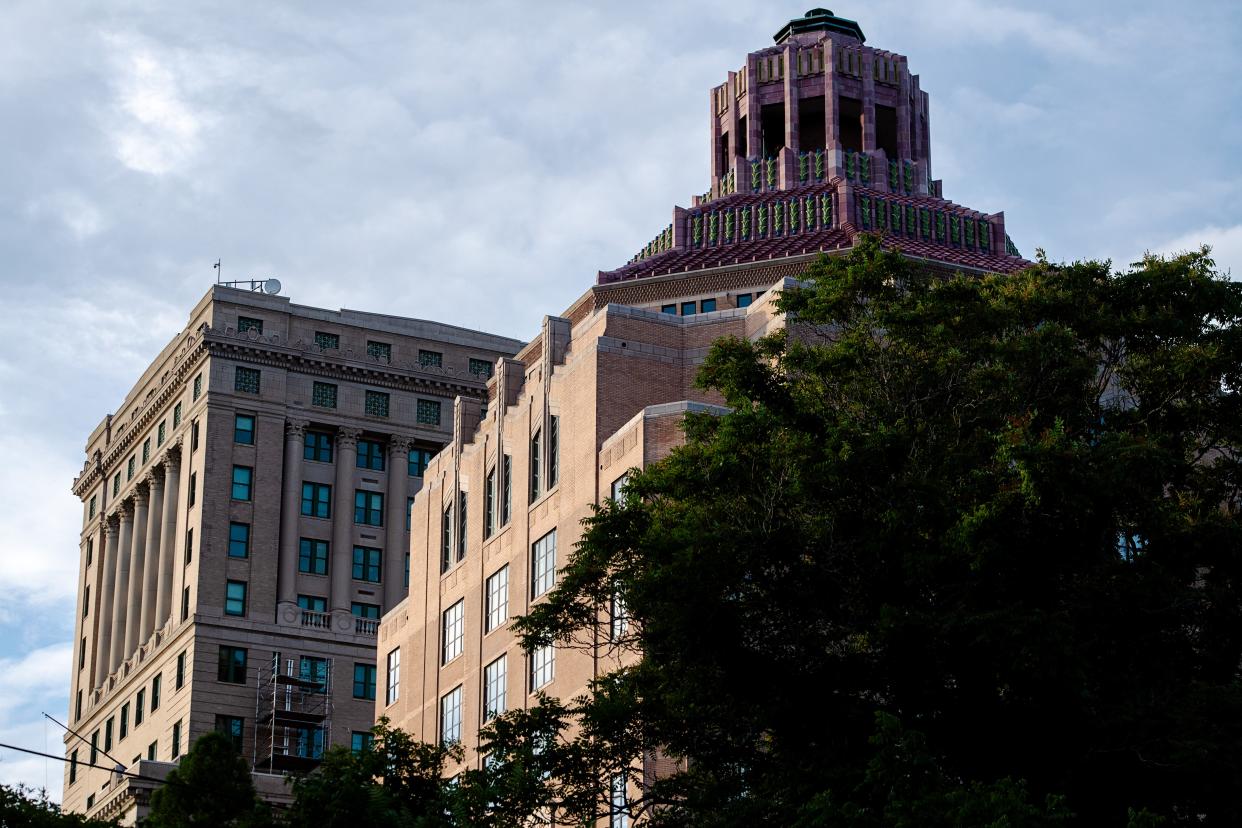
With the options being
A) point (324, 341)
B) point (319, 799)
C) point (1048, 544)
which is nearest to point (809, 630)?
point (1048, 544)

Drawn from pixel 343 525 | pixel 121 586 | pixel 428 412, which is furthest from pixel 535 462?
pixel 121 586

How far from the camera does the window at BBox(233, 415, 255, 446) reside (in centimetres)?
11844

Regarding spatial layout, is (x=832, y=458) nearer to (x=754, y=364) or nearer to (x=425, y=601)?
(x=754, y=364)

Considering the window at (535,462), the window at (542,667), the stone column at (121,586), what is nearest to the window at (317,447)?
the stone column at (121,586)

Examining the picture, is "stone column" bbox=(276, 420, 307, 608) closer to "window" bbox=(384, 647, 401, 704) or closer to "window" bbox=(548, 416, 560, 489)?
"window" bbox=(384, 647, 401, 704)

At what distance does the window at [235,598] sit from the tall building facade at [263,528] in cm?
10

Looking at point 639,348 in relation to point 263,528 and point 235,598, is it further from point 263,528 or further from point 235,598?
point 263,528

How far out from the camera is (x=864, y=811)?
40.8 metres

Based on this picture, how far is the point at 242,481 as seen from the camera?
117938mm

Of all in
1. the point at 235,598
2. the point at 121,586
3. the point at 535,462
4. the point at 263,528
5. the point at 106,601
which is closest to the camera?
the point at 535,462

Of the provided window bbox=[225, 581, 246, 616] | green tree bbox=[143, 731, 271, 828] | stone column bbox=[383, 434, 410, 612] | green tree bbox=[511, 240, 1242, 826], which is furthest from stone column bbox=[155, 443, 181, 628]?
green tree bbox=[511, 240, 1242, 826]

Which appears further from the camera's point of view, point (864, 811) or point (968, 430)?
point (968, 430)

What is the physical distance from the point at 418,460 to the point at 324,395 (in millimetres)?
6044

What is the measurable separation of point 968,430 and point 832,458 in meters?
4.12
